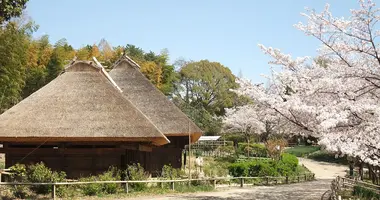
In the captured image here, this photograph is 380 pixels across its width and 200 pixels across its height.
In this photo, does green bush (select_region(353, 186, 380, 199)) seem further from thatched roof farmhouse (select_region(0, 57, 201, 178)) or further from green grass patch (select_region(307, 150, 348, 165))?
green grass patch (select_region(307, 150, 348, 165))

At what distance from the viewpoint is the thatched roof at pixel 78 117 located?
18.9 metres

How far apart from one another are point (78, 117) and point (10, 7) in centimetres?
537

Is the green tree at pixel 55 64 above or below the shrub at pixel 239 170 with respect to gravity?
above

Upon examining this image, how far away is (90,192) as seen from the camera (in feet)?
58.5

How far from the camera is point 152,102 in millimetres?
26594

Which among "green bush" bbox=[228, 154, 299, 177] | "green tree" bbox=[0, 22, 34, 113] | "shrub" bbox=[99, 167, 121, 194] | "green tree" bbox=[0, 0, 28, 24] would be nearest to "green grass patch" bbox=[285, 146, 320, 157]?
"green bush" bbox=[228, 154, 299, 177]

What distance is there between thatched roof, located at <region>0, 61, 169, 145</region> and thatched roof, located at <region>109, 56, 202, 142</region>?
3965 mm

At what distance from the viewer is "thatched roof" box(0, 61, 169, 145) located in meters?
18.9

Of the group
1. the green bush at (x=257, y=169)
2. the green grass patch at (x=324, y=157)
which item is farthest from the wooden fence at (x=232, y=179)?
the green grass patch at (x=324, y=157)

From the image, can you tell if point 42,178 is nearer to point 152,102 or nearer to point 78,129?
point 78,129

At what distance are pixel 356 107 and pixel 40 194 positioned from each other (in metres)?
11.9

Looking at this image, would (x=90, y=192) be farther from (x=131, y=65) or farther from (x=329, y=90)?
(x=131, y=65)

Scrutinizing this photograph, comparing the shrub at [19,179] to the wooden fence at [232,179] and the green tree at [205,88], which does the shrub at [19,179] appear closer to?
the wooden fence at [232,179]

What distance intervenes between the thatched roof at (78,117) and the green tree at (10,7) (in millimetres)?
4511
